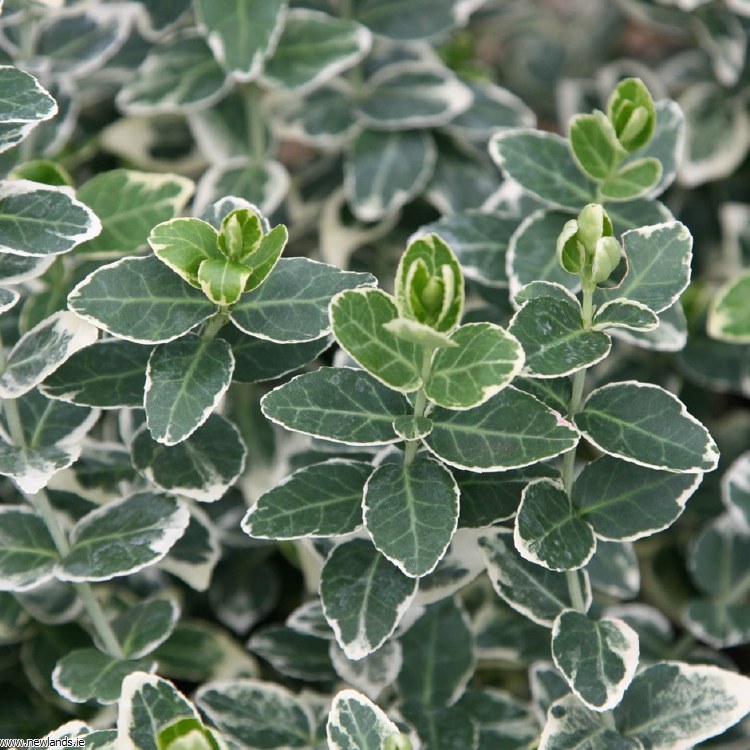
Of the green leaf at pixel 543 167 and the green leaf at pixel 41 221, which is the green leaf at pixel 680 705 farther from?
the green leaf at pixel 41 221

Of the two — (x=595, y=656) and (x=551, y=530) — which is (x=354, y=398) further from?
(x=595, y=656)

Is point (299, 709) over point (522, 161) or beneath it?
beneath

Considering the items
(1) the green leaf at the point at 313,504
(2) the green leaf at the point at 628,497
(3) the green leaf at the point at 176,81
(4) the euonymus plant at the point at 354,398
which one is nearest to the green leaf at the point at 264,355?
(4) the euonymus plant at the point at 354,398

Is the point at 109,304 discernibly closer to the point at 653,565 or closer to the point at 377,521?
→ the point at 377,521

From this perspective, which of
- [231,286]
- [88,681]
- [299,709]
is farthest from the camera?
[299,709]

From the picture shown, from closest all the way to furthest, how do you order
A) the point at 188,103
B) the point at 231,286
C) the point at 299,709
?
1. the point at 231,286
2. the point at 299,709
3. the point at 188,103

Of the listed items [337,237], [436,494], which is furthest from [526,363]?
[337,237]

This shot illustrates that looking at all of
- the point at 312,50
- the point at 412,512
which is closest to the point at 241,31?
the point at 312,50
